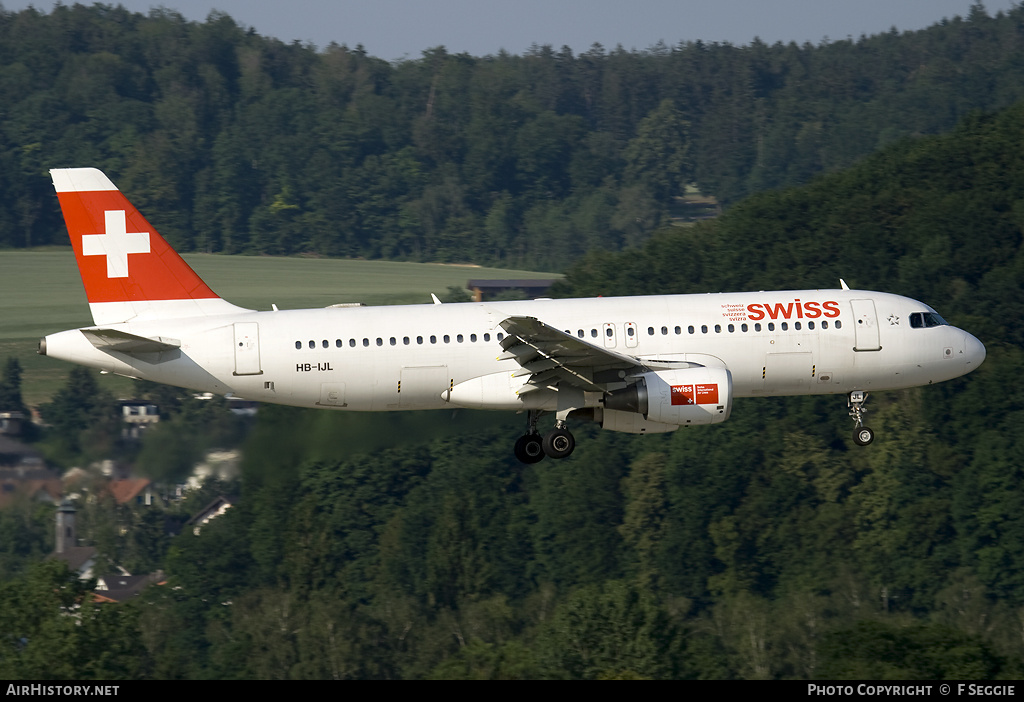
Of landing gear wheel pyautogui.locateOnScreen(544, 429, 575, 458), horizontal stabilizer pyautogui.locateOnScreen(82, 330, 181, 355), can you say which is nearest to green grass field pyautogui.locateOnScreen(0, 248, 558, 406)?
horizontal stabilizer pyautogui.locateOnScreen(82, 330, 181, 355)

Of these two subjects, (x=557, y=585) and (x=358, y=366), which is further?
(x=557, y=585)

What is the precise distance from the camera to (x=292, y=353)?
40.1m

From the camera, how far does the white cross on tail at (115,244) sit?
4138 cm

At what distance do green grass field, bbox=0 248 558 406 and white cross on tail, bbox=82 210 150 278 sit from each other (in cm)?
6828

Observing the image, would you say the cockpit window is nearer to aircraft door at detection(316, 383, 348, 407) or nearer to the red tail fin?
aircraft door at detection(316, 383, 348, 407)

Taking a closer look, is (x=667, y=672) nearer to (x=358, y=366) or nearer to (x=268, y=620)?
(x=268, y=620)

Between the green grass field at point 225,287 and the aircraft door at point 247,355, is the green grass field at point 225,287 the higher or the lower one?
the higher one

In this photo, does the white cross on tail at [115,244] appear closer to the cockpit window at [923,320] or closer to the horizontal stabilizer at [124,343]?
the horizontal stabilizer at [124,343]

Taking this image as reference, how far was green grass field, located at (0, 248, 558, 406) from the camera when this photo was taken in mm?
116375

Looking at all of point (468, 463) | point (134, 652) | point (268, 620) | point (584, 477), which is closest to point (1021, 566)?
point (584, 477)

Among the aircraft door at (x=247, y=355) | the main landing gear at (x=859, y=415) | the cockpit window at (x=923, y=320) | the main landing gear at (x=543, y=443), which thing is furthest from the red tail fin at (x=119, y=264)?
the cockpit window at (x=923, y=320)

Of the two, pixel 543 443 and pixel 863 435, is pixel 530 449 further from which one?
pixel 863 435

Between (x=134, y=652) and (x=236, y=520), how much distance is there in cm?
2807

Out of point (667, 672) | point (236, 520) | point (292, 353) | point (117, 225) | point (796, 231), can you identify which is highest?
point (796, 231)
